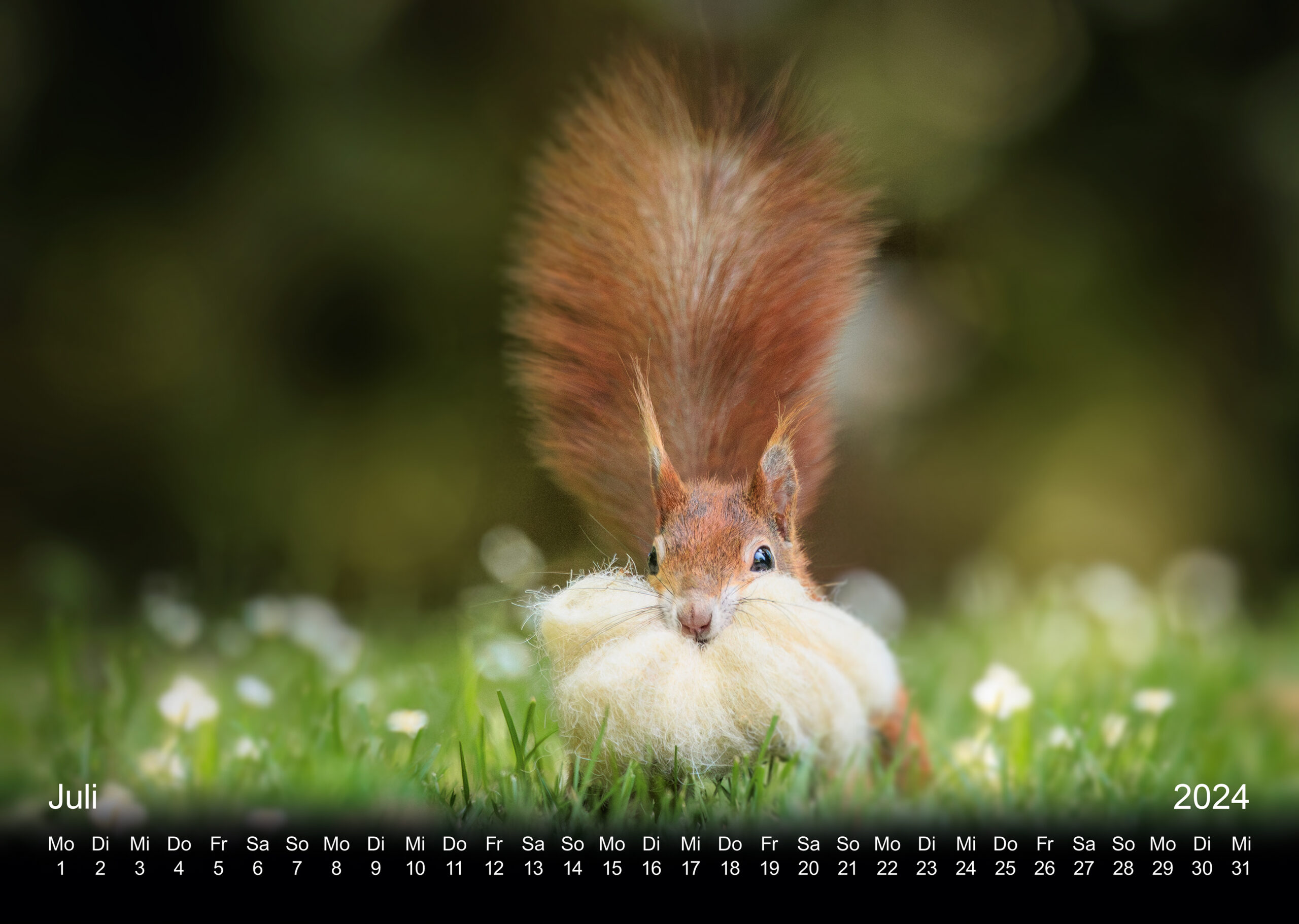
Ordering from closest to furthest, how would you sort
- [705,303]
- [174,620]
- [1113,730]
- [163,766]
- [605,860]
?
[605,860], [705,303], [163,766], [1113,730], [174,620]

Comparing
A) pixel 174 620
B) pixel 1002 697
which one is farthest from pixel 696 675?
pixel 174 620

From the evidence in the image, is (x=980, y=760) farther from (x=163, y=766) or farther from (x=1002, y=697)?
(x=163, y=766)

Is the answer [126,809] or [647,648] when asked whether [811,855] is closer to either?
[647,648]

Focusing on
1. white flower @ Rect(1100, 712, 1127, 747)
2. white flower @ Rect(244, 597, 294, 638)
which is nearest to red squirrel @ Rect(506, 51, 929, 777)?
white flower @ Rect(1100, 712, 1127, 747)

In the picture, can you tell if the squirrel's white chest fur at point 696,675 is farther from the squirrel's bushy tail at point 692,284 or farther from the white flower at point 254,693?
the white flower at point 254,693

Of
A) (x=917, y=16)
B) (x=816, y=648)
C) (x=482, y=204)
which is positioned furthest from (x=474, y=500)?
(x=917, y=16)

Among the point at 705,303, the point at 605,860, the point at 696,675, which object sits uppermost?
the point at 705,303

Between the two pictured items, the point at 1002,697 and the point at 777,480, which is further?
the point at 1002,697
